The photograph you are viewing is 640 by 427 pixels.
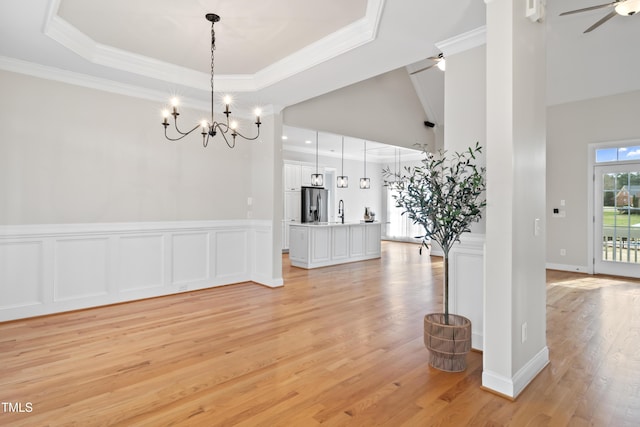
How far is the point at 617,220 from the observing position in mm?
6047

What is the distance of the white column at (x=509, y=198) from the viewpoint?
2193 millimetres

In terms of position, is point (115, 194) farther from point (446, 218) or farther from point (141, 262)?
point (446, 218)

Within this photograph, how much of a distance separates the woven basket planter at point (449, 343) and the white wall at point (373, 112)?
385 cm

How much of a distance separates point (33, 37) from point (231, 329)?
328 centimetres

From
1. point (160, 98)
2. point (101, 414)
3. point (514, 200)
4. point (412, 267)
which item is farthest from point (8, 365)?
point (412, 267)

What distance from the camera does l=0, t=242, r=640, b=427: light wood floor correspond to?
6.71 feet

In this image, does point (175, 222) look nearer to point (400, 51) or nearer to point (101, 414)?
point (101, 414)

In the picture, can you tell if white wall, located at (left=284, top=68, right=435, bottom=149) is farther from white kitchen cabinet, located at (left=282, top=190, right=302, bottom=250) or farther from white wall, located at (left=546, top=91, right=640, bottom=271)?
white kitchen cabinet, located at (left=282, top=190, right=302, bottom=250)

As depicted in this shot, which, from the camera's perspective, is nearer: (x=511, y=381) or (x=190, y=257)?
(x=511, y=381)

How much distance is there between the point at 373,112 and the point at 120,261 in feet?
16.1

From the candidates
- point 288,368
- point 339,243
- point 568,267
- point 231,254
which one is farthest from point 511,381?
point 568,267

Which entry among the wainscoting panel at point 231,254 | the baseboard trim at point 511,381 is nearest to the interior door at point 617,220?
the baseboard trim at point 511,381

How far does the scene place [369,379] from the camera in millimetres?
2461

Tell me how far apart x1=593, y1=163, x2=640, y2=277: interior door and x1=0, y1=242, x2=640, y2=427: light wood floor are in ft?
6.44
